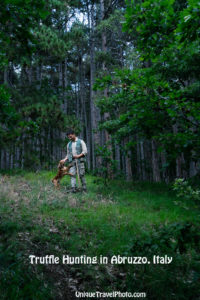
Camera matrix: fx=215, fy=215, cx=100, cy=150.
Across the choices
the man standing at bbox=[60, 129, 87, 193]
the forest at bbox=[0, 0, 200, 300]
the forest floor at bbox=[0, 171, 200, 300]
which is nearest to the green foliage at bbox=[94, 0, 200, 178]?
the forest at bbox=[0, 0, 200, 300]

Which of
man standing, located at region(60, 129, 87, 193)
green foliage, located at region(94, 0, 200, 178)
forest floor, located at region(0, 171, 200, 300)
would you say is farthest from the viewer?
A: man standing, located at region(60, 129, 87, 193)

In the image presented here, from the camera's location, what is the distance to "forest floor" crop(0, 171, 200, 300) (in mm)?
2832

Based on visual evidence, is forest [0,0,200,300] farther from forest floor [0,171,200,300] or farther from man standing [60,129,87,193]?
man standing [60,129,87,193]

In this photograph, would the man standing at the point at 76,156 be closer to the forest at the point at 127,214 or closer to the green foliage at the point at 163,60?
the forest at the point at 127,214

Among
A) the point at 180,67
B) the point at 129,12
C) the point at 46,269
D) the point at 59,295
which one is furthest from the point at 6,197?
the point at 180,67

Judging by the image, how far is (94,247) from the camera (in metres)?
3.95

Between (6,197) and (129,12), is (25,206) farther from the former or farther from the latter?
(129,12)

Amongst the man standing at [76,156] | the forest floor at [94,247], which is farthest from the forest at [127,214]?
the man standing at [76,156]

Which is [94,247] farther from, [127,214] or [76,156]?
[76,156]

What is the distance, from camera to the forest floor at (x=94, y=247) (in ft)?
9.29

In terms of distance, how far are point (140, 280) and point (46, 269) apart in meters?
1.40

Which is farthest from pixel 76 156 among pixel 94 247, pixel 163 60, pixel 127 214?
pixel 163 60

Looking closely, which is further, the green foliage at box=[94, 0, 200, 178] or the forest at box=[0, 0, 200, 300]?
the green foliage at box=[94, 0, 200, 178]

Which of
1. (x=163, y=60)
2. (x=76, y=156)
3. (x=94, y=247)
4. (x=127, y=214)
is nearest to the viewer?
(x=94, y=247)
